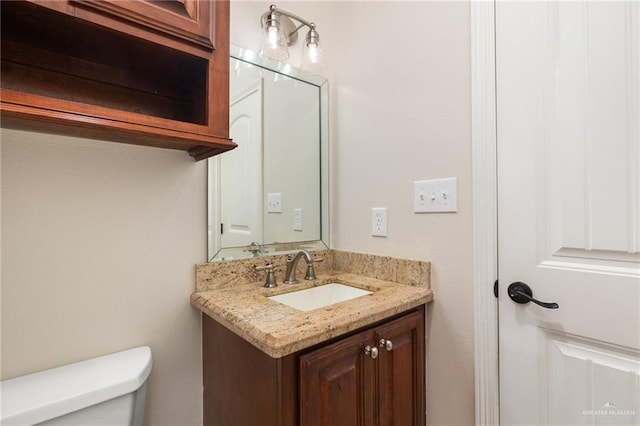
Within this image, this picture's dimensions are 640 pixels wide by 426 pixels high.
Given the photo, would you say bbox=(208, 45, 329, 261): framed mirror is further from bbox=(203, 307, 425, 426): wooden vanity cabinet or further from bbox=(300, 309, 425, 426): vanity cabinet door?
bbox=(300, 309, 425, 426): vanity cabinet door

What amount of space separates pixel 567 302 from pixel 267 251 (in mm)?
1031

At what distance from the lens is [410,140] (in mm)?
1174

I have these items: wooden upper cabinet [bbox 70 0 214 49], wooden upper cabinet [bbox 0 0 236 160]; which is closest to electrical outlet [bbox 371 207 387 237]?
wooden upper cabinet [bbox 0 0 236 160]

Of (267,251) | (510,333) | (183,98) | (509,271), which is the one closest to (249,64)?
(183,98)

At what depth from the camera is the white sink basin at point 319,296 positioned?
3.73ft

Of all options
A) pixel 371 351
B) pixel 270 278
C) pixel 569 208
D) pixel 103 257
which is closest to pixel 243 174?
pixel 270 278

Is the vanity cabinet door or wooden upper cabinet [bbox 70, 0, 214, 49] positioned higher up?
wooden upper cabinet [bbox 70, 0, 214, 49]

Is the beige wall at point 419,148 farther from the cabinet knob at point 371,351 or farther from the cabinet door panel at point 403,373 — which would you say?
the cabinet knob at point 371,351

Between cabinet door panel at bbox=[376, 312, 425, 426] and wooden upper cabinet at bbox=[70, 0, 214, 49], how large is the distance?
99cm

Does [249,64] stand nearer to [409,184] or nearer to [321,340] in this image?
[409,184]

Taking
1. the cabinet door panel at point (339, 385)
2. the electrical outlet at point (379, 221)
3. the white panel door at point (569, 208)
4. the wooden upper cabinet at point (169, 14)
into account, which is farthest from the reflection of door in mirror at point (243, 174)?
the white panel door at point (569, 208)

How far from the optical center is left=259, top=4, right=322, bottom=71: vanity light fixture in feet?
3.87

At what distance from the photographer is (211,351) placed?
3.36ft

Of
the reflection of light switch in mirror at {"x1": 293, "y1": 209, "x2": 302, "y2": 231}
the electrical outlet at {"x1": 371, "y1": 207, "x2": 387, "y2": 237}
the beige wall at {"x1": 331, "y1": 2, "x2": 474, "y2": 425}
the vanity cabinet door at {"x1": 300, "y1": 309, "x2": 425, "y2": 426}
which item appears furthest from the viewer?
the reflection of light switch in mirror at {"x1": 293, "y1": 209, "x2": 302, "y2": 231}
